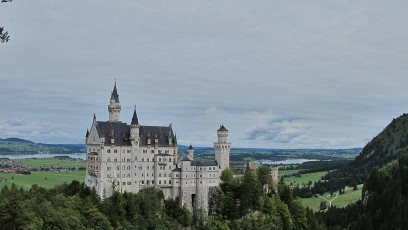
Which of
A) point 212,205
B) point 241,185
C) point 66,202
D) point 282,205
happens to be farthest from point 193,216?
point 66,202

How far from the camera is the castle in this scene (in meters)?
115

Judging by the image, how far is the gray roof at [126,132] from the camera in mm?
116438

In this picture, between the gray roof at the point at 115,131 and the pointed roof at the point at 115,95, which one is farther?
the pointed roof at the point at 115,95

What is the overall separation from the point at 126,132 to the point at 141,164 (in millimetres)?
8176

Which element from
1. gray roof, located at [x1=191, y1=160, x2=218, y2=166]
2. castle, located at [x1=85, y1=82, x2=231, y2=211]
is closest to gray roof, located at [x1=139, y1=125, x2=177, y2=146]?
castle, located at [x1=85, y1=82, x2=231, y2=211]

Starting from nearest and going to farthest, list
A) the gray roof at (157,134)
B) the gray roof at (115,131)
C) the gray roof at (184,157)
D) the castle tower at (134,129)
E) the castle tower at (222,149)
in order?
the gray roof at (115,131) → the castle tower at (134,129) → the gray roof at (157,134) → the gray roof at (184,157) → the castle tower at (222,149)

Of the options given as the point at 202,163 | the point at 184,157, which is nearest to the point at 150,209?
the point at 184,157

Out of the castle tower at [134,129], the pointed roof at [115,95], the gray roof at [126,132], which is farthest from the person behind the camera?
the pointed roof at [115,95]

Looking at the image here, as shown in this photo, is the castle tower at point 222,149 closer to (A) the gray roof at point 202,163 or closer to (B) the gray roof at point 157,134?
(A) the gray roof at point 202,163

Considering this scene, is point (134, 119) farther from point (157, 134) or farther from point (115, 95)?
point (115, 95)

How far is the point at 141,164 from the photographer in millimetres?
120375

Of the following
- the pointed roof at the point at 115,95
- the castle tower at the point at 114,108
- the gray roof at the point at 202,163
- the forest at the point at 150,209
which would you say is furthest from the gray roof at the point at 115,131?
the gray roof at the point at 202,163

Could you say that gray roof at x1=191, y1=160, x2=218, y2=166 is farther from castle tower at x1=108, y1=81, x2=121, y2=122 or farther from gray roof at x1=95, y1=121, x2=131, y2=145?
castle tower at x1=108, y1=81, x2=121, y2=122

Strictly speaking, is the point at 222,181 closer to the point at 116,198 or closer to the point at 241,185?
the point at 241,185
